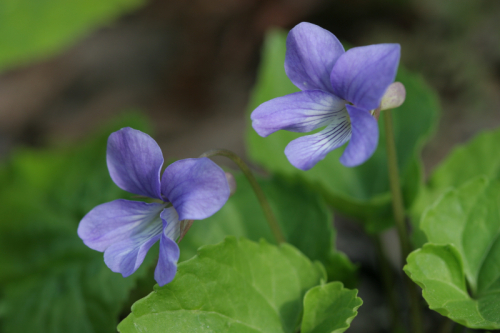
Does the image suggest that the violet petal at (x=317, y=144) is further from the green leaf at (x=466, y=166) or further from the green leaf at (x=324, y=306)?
the green leaf at (x=466, y=166)

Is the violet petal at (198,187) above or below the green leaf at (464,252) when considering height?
above

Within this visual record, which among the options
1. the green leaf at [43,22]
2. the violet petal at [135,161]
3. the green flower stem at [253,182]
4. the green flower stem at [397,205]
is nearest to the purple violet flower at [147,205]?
the violet petal at [135,161]

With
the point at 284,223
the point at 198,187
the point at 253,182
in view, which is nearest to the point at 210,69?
the point at 284,223

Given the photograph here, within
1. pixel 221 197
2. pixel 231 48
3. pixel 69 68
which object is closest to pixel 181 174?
pixel 221 197

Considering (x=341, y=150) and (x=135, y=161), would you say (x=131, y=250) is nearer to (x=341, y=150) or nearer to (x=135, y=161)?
(x=135, y=161)

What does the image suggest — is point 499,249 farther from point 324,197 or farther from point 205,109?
point 205,109

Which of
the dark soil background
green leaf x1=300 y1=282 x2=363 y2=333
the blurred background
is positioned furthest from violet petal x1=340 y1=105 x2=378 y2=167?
the blurred background

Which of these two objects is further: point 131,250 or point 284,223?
point 284,223
